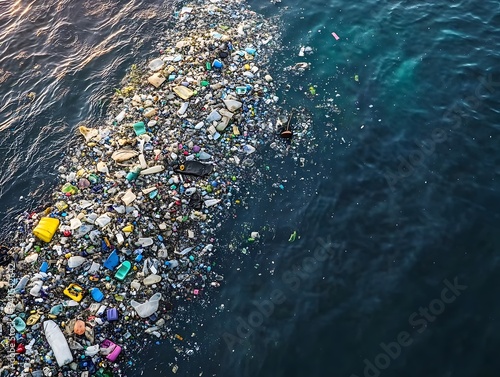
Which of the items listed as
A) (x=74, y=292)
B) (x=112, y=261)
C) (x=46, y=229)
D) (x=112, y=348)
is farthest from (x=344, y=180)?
(x=46, y=229)

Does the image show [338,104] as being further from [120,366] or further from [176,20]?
[120,366]

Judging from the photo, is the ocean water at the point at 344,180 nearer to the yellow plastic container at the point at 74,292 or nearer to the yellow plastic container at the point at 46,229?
the yellow plastic container at the point at 46,229

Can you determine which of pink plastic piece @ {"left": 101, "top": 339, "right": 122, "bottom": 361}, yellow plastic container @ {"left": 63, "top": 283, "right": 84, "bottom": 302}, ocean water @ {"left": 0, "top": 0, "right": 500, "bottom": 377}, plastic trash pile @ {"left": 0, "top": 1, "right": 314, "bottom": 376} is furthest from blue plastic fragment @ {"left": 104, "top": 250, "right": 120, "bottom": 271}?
ocean water @ {"left": 0, "top": 0, "right": 500, "bottom": 377}

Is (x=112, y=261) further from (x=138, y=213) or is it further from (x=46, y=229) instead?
(x=46, y=229)

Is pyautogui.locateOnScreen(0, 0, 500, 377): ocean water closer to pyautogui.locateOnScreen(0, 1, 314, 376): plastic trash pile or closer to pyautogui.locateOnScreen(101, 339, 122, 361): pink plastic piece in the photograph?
pyautogui.locateOnScreen(101, 339, 122, 361): pink plastic piece

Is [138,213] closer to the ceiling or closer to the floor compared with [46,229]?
closer to the floor

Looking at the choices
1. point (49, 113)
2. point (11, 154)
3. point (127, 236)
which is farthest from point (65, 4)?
point (127, 236)

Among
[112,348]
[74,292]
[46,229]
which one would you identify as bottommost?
[112,348]
